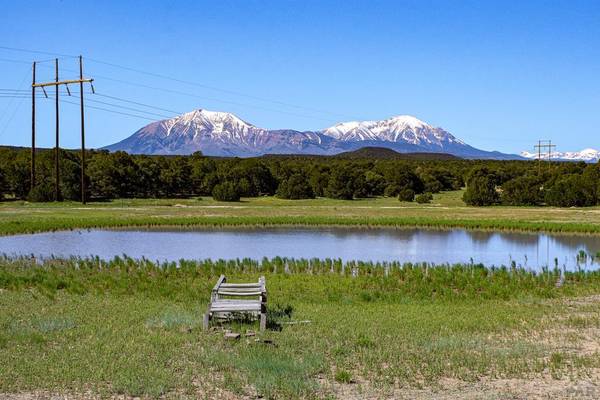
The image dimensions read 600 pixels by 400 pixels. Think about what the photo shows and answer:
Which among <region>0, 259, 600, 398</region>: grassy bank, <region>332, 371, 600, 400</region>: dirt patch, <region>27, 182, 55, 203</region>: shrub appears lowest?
<region>332, 371, 600, 400</region>: dirt patch

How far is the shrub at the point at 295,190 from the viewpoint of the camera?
78.0 metres

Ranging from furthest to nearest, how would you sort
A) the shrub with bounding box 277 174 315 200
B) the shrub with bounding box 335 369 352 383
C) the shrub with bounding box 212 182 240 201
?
the shrub with bounding box 277 174 315 200
the shrub with bounding box 212 182 240 201
the shrub with bounding box 335 369 352 383

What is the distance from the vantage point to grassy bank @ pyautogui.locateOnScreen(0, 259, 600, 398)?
35.8 ft

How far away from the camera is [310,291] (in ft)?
67.5

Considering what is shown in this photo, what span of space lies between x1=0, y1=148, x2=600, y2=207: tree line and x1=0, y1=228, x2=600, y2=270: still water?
26151 mm

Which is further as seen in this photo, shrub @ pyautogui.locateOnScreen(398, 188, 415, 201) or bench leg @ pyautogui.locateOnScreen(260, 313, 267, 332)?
shrub @ pyautogui.locateOnScreen(398, 188, 415, 201)

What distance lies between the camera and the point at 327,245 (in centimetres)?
3656

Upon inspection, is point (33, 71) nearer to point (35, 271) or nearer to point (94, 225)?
point (94, 225)

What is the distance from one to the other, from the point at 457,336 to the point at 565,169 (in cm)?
7797

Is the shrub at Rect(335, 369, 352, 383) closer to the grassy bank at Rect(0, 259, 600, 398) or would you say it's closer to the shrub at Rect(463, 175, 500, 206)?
the grassy bank at Rect(0, 259, 600, 398)

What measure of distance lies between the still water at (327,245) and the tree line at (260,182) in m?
26.2

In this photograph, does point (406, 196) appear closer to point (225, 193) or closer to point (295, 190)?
point (295, 190)

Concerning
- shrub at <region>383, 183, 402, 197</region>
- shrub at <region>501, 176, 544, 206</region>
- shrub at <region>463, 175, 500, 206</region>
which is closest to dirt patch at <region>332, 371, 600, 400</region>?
shrub at <region>463, 175, 500, 206</region>

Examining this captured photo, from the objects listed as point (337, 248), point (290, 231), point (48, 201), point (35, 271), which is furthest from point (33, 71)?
point (35, 271)
